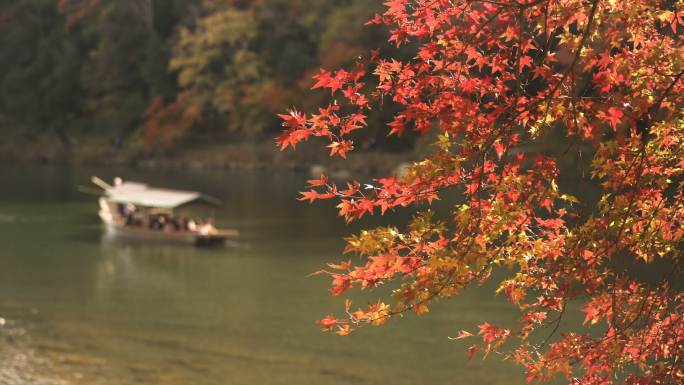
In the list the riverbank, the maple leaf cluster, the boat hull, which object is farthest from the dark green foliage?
the maple leaf cluster

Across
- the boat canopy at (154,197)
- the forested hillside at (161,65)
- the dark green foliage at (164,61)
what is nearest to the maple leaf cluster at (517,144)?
the boat canopy at (154,197)

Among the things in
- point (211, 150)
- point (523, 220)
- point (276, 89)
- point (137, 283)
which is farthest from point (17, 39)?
point (523, 220)

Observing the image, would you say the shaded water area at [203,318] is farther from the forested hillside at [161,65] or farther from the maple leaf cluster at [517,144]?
the forested hillside at [161,65]

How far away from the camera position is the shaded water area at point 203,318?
12.7 metres

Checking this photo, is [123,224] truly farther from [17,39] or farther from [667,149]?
[17,39]

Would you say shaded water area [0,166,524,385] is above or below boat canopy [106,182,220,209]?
below

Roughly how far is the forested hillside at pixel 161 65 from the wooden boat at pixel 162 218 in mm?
19553

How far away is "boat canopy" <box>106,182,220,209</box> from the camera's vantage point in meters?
27.1

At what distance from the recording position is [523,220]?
577 cm

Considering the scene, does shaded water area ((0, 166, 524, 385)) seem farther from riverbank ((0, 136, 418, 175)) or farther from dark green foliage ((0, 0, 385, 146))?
dark green foliage ((0, 0, 385, 146))

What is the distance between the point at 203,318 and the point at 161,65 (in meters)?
42.6

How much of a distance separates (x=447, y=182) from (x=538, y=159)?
0.51 metres

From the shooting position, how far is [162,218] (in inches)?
1109

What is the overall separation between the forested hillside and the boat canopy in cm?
1893
